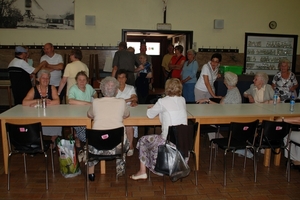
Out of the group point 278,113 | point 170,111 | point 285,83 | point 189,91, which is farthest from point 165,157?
point 285,83

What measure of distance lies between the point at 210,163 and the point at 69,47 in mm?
4882

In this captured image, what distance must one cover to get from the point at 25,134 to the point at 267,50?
6.95m

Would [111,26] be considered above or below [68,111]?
above

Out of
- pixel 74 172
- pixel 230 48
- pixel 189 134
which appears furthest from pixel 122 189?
pixel 230 48

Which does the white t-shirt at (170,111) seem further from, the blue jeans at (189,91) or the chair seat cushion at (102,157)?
the blue jeans at (189,91)

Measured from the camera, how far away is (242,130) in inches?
137

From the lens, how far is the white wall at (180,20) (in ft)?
24.4

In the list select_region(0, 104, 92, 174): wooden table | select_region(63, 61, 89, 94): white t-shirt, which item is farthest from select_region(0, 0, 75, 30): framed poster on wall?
select_region(0, 104, 92, 174): wooden table

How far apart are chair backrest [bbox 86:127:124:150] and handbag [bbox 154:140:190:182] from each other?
1.45ft

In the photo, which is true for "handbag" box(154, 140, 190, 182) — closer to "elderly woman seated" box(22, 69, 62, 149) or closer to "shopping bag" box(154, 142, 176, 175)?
"shopping bag" box(154, 142, 176, 175)

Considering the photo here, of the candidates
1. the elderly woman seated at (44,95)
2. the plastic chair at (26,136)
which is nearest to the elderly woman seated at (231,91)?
the elderly woman seated at (44,95)

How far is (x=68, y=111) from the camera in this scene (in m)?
3.85

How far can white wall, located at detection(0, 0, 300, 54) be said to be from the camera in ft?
24.4

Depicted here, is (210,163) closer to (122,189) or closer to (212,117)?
(212,117)
